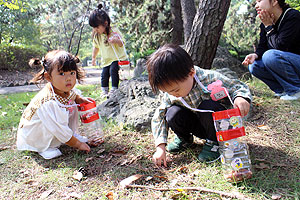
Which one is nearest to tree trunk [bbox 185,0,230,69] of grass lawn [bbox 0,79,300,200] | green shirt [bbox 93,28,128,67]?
grass lawn [bbox 0,79,300,200]

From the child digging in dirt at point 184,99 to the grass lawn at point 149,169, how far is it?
0.13 meters

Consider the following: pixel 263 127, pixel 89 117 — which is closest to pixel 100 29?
pixel 89 117

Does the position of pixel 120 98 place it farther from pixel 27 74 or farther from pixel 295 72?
pixel 27 74

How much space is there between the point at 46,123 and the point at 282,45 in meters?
2.71

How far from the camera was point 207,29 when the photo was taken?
2.98 meters

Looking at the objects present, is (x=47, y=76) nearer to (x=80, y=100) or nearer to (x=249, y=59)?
(x=80, y=100)

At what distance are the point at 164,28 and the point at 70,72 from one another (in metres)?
4.16

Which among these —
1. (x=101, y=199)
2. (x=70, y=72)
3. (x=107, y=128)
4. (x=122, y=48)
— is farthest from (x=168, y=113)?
(x=122, y=48)

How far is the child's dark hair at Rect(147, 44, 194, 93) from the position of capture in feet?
4.91

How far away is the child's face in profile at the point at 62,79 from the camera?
84.2 inches

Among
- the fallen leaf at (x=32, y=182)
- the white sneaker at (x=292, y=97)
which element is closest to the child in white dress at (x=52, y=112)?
the fallen leaf at (x=32, y=182)

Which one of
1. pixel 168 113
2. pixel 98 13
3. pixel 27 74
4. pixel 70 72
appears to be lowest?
pixel 27 74

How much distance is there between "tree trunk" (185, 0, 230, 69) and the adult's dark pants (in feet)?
4.55

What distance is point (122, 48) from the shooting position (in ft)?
13.8
